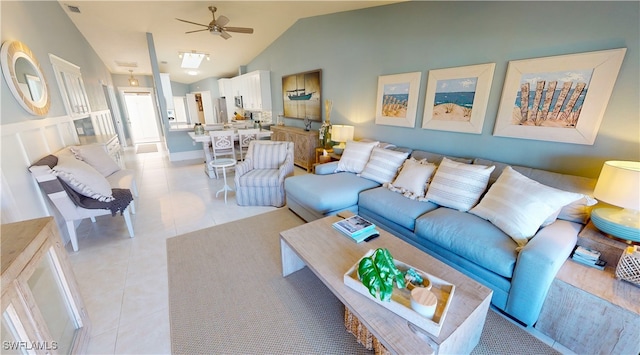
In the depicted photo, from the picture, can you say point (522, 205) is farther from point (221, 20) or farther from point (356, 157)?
point (221, 20)

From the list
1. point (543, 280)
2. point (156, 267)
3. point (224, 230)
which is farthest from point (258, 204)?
point (543, 280)

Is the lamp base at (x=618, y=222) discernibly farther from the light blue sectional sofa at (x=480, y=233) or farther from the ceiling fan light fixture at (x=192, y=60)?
the ceiling fan light fixture at (x=192, y=60)

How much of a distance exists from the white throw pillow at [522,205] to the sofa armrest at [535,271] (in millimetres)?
91

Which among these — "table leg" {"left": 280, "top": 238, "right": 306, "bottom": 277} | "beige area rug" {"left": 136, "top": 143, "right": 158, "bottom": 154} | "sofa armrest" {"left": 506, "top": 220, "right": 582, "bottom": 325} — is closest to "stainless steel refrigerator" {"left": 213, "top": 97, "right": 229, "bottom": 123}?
"beige area rug" {"left": 136, "top": 143, "right": 158, "bottom": 154}

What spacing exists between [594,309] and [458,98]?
205cm

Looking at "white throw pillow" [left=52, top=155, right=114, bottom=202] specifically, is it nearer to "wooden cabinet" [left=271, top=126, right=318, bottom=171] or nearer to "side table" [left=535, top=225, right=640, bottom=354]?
"wooden cabinet" [left=271, top=126, right=318, bottom=171]

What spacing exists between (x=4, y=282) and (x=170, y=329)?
91 cm

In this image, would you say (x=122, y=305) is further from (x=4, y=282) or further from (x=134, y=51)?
(x=134, y=51)

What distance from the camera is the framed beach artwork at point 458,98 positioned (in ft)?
7.79

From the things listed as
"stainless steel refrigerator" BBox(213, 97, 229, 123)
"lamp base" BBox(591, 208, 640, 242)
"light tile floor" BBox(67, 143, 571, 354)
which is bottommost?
"light tile floor" BBox(67, 143, 571, 354)

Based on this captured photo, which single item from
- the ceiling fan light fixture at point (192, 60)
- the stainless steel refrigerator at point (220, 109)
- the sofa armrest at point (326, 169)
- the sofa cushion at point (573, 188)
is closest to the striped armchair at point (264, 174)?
the sofa armrest at point (326, 169)

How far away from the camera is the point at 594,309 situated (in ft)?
4.11

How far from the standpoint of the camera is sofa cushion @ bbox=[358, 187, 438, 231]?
2080mm

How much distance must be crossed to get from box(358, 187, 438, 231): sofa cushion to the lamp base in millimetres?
992
